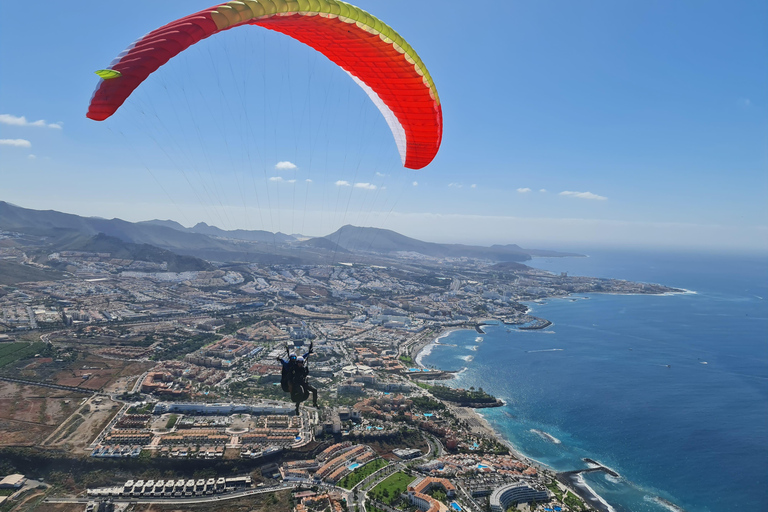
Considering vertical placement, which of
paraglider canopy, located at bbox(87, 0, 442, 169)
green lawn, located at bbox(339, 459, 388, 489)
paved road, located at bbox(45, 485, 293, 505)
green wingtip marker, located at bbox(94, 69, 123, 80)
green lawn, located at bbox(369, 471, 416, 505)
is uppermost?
paraglider canopy, located at bbox(87, 0, 442, 169)

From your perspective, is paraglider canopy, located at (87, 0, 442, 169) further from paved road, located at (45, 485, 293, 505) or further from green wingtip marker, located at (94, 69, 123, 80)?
paved road, located at (45, 485, 293, 505)

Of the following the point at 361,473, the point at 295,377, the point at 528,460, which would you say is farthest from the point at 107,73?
the point at 528,460

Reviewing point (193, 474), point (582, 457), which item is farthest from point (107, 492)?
point (582, 457)

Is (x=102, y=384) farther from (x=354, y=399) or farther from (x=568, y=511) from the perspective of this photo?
(x=568, y=511)

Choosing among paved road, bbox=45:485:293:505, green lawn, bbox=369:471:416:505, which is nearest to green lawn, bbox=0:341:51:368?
paved road, bbox=45:485:293:505

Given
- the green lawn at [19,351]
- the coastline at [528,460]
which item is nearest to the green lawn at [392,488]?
the coastline at [528,460]

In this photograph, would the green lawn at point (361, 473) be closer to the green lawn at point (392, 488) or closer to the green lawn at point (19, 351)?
the green lawn at point (392, 488)
